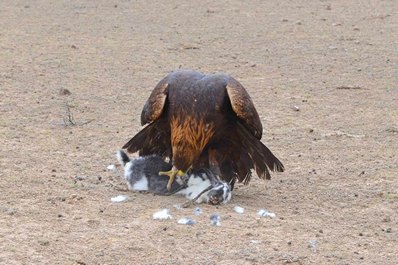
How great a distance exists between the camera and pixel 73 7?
50.2 feet

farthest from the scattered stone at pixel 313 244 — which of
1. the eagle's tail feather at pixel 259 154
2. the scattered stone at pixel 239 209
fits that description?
the eagle's tail feather at pixel 259 154

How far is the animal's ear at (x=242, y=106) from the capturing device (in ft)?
20.3

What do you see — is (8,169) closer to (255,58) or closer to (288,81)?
(288,81)

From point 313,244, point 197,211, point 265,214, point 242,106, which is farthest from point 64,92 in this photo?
point 313,244

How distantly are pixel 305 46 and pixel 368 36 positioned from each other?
1.23 m

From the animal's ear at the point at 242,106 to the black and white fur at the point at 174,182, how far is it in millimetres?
493

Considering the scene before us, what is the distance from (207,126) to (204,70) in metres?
4.58

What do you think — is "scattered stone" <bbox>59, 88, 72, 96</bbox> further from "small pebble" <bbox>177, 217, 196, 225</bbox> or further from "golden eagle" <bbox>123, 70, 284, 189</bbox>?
"small pebble" <bbox>177, 217, 196, 225</bbox>

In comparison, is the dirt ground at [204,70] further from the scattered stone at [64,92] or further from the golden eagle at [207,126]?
the golden eagle at [207,126]

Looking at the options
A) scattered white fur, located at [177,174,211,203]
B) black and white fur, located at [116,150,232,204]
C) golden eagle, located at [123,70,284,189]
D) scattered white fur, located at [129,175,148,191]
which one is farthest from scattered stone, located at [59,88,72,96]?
scattered white fur, located at [177,174,211,203]

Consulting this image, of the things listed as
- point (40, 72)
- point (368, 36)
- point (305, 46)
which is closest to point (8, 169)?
point (40, 72)

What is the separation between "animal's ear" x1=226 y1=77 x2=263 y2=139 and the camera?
20.3ft

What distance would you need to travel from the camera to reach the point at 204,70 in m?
10.8

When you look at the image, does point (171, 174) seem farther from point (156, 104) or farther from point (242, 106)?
point (242, 106)
